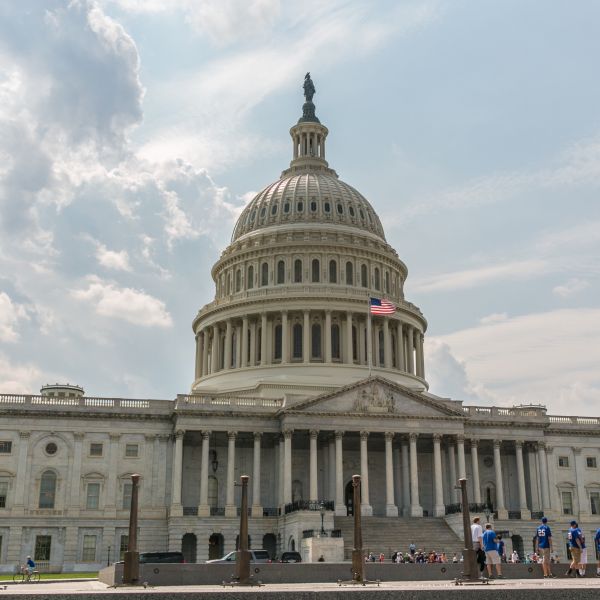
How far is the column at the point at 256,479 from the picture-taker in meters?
74.3

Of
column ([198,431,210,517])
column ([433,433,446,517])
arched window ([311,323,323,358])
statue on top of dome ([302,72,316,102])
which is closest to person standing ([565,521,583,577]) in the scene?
column ([433,433,446,517])

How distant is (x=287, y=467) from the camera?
→ 74.6 m

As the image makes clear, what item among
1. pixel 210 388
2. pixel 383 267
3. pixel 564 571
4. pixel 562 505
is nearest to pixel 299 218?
pixel 383 267

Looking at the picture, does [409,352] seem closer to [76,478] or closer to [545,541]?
[76,478]

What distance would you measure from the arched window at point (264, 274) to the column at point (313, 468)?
28100mm

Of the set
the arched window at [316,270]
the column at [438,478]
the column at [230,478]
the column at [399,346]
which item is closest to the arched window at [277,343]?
Result: the arched window at [316,270]

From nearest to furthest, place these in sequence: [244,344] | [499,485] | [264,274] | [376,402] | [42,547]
→ [42,547]
[376,402]
[499,485]
[244,344]
[264,274]

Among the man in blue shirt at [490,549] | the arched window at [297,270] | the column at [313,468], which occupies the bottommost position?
the man in blue shirt at [490,549]

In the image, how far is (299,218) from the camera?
10250 cm

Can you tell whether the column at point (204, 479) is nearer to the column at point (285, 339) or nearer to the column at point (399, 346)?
the column at point (285, 339)

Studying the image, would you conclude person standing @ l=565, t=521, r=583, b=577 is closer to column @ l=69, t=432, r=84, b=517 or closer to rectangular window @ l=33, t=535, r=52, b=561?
column @ l=69, t=432, r=84, b=517

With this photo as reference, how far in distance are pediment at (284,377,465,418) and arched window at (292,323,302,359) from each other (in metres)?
16.4

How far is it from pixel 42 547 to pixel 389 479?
1198 inches

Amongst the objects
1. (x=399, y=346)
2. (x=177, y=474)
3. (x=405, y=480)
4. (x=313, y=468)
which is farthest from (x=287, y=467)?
(x=399, y=346)
